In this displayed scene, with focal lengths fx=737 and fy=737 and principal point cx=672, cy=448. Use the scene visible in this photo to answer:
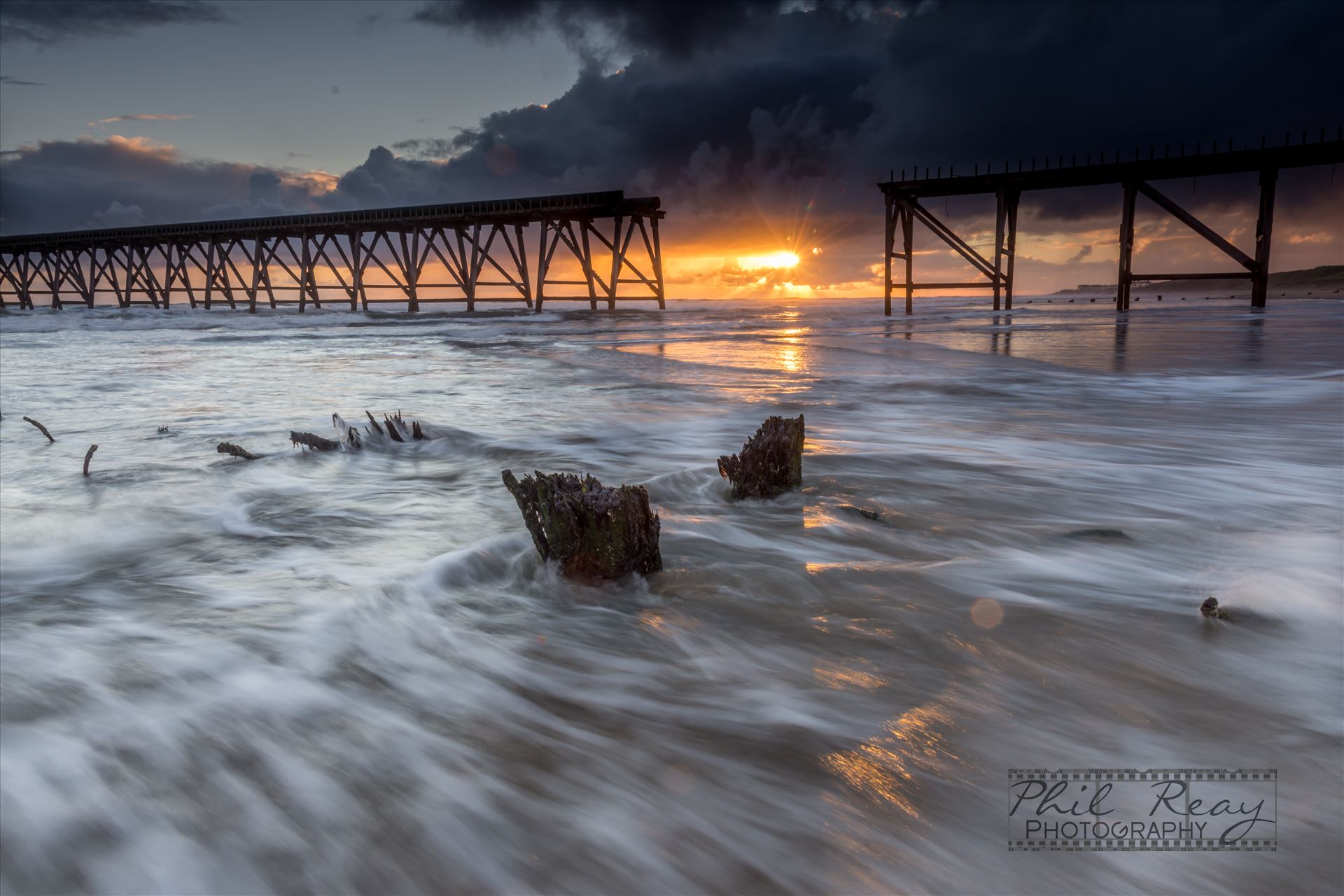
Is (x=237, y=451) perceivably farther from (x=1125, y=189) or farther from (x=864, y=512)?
(x=1125, y=189)

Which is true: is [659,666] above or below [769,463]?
below

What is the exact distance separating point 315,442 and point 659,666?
3273mm

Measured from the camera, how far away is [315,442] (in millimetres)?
4328

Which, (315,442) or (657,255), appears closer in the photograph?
(315,442)

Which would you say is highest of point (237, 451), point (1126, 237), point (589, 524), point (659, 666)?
point (1126, 237)

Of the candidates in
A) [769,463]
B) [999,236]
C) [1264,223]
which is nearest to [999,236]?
[999,236]

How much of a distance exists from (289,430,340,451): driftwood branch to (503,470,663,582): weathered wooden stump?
2.51m

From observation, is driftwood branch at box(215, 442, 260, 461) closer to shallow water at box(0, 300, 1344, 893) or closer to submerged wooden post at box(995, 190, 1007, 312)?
shallow water at box(0, 300, 1344, 893)

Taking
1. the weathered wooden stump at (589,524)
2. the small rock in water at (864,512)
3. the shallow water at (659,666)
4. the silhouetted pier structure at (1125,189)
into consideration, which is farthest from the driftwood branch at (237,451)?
the silhouetted pier structure at (1125,189)

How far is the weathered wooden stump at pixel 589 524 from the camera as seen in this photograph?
7.29ft

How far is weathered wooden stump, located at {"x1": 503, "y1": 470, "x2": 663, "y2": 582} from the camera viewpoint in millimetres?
2221

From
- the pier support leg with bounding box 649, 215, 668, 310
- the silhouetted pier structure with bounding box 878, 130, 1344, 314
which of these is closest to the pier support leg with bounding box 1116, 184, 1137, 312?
the silhouetted pier structure with bounding box 878, 130, 1344, 314

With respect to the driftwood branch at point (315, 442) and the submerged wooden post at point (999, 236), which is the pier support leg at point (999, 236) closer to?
the submerged wooden post at point (999, 236)

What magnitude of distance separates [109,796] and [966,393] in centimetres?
713
